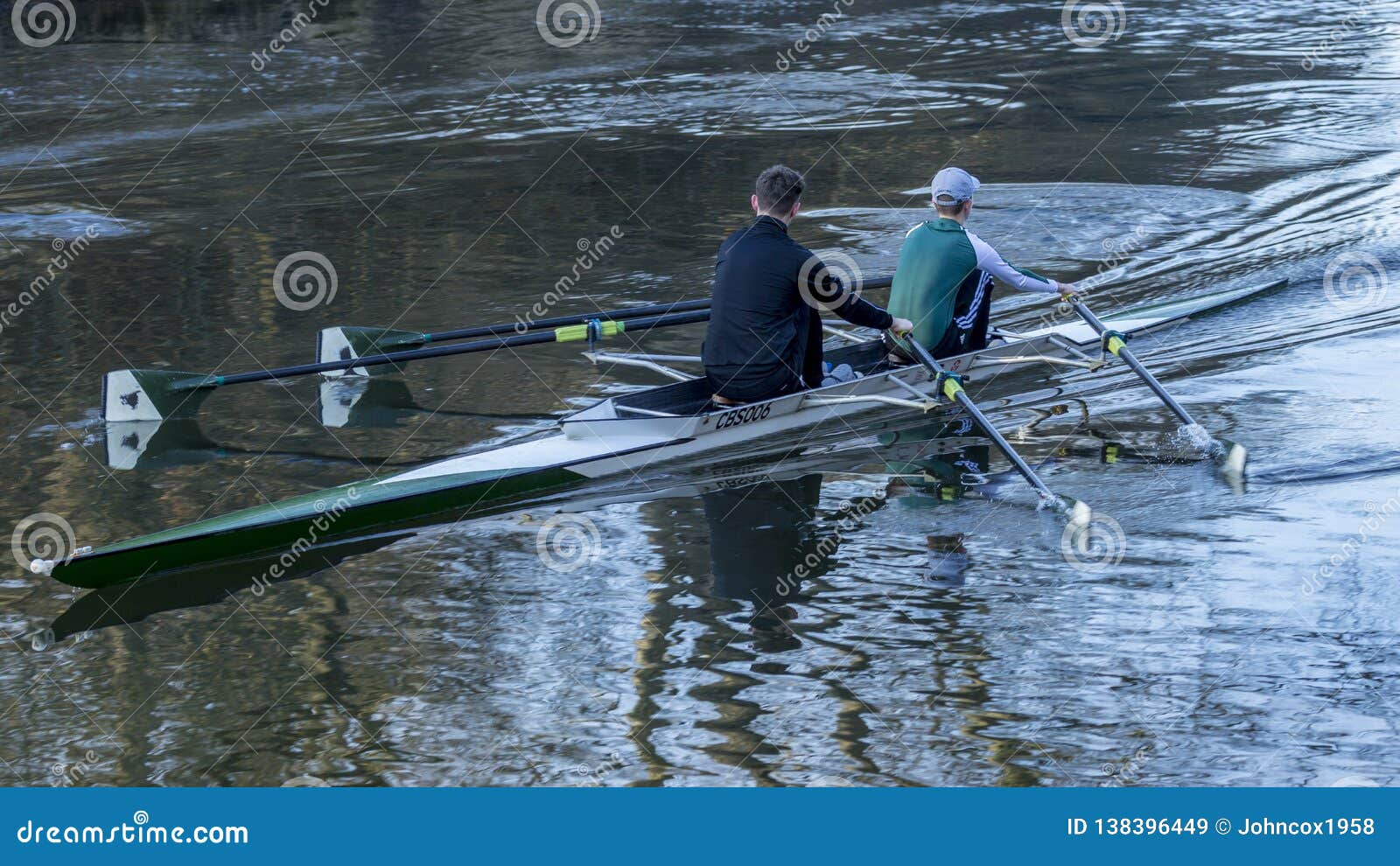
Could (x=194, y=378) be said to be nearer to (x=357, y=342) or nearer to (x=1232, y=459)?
(x=357, y=342)

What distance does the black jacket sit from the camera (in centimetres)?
744

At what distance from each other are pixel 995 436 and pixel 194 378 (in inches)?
192

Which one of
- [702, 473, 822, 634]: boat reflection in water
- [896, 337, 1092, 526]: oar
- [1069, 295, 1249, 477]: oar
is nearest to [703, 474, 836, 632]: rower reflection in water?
[702, 473, 822, 634]: boat reflection in water

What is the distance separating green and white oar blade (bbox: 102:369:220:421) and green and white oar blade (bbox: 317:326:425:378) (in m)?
0.82

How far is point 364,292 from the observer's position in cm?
1144

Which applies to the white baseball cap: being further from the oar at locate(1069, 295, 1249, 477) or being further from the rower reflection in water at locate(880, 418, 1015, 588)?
the rower reflection in water at locate(880, 418, 1015, 588)

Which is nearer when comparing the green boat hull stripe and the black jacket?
the green boat hull stripe

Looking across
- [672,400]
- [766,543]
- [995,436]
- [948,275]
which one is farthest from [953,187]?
[766,543]

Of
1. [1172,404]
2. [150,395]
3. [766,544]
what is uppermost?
[150,395]

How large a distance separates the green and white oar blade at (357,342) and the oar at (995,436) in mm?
3424

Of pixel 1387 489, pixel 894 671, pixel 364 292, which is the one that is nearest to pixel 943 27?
pixel 364 292

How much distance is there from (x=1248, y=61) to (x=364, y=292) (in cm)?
1425

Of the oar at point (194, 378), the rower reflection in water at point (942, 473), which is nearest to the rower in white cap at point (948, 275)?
the rower reflection in water at point (942, 473)

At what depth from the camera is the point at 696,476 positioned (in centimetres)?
775
